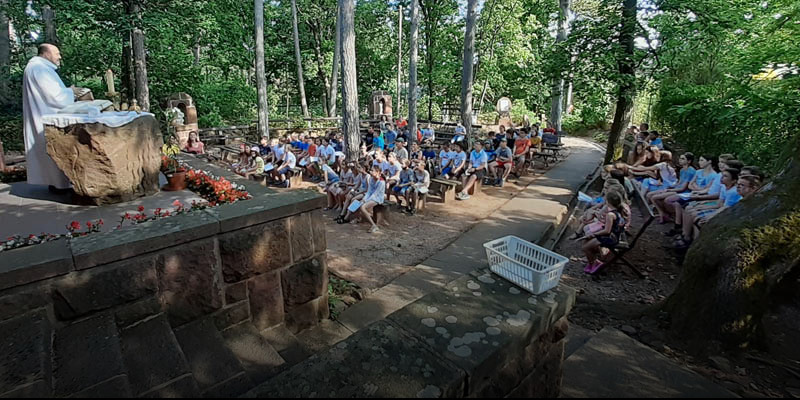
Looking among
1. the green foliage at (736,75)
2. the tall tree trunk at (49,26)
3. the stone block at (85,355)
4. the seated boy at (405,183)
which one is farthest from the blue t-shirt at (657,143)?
the tall tree trunk at (49,26)

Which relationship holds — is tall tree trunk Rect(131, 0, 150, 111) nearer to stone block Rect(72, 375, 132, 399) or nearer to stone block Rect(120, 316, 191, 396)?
stone block Rect(120, 316, 191, 396)

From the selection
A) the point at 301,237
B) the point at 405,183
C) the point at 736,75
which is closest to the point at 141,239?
the point at 301,237

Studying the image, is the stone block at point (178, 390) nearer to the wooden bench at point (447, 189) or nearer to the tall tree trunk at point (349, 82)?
the wooden bench at point (447, 189)

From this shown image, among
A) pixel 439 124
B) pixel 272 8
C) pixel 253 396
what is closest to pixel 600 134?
pixel 439 124

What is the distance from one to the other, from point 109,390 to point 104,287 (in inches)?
32.4

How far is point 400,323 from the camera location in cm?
192

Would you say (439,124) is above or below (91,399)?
above

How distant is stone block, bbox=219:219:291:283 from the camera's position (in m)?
2.93

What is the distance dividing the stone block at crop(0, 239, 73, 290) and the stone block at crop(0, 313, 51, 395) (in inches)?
8.4

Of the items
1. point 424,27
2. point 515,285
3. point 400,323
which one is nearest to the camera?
point 400,323

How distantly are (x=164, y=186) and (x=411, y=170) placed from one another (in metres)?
4.72

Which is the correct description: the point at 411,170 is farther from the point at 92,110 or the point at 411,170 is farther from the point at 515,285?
the point at 515,285

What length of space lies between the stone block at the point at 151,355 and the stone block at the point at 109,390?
0.09 m

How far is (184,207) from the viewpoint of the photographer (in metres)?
3.75
